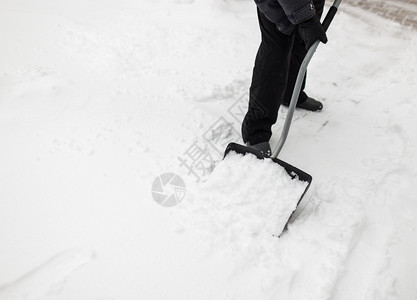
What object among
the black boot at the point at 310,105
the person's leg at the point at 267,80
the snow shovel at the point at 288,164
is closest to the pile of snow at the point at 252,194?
the snow shovel at the point at 288,164

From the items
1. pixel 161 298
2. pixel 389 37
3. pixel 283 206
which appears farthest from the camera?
pixel 389 37

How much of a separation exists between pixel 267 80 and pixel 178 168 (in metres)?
0.66

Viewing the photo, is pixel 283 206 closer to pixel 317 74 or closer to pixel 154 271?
pixel 154 271

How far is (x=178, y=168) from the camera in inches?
64.1

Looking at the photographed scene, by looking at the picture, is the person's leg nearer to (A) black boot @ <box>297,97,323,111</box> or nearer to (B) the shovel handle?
(B) the shovel handle

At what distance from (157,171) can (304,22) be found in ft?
3.26

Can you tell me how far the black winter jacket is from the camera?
4.01ft

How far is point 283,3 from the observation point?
1237 mm

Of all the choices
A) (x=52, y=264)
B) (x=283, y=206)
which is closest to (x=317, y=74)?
(x=283, y=206)

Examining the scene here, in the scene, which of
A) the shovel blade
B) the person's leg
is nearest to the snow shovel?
the shovel blade

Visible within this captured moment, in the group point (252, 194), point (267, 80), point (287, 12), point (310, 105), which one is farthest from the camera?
point (310, 105)

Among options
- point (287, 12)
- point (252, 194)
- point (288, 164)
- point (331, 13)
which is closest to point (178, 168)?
point (252, 194)

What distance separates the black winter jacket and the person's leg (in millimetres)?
69

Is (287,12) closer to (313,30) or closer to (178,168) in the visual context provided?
(313,30)
